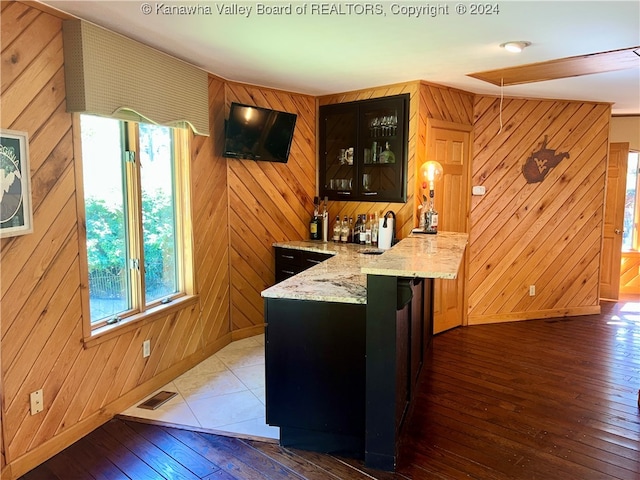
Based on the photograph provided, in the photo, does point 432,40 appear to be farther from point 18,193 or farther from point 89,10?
point 18,193

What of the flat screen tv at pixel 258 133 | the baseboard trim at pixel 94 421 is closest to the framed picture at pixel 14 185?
the baseboard trim at pixel 94 421

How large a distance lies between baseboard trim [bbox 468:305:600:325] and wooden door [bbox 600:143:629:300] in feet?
2.74

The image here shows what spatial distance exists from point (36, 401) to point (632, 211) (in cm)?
718

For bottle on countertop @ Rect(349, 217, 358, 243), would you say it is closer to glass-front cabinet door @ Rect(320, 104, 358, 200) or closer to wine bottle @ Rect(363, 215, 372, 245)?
wine bottle @ Rect(363, 215, 372, 245)

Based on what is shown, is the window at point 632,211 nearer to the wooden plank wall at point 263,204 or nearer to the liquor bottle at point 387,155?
the liquor bottle at point 387,155

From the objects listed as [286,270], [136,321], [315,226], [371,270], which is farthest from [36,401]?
[315,226]

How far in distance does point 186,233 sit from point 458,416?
2.41 meters

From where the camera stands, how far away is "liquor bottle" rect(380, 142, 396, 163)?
4.38m

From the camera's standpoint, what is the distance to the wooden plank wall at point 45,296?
2348mm

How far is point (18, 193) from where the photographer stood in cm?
234

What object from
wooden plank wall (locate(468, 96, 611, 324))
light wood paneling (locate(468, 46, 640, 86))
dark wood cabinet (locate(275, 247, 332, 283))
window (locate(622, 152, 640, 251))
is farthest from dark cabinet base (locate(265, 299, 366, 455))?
window (locate(622, 152, 640, 251))

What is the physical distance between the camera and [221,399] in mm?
3271

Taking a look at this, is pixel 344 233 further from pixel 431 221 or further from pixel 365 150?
pixel 431 221

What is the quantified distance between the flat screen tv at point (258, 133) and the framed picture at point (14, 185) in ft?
6.07
